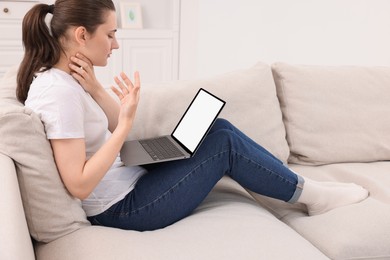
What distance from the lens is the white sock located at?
5.30 feet

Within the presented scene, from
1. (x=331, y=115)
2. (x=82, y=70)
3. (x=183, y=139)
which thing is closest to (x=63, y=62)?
(x=82, y=70)

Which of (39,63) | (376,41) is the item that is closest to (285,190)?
(39,63)

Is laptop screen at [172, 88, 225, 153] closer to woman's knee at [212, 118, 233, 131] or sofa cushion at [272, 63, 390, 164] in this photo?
woman's knee at [212, 118, 233, 131]

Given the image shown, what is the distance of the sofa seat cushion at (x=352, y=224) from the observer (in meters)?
1.46

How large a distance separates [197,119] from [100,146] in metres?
0.36

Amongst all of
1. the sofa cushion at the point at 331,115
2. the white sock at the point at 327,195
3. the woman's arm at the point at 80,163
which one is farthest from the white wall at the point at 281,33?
the woman's arm at the point at 80,163

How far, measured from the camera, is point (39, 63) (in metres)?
1.42

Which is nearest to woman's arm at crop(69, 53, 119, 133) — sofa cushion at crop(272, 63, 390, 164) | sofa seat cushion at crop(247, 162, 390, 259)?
sofa seat cushion at crop(247, 162, 390, 259)

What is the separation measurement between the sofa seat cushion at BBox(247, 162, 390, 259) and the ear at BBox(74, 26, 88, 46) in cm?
81

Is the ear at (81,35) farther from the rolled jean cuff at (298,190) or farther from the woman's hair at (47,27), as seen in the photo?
the rolled jean cuff at (298,190)

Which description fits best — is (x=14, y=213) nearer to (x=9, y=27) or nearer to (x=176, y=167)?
(x=176, y=167)

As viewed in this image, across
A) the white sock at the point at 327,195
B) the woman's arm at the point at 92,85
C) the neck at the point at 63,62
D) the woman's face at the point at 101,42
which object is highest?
the woman's face at the point at 101,42

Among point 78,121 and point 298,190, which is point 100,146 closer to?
point 78,121

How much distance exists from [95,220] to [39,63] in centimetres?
48
